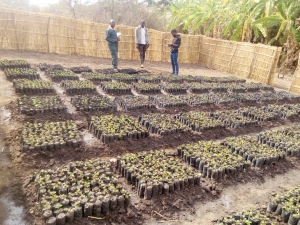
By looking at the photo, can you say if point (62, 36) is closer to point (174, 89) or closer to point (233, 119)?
point (174, 89)

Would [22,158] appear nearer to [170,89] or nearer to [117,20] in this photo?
[170,89]

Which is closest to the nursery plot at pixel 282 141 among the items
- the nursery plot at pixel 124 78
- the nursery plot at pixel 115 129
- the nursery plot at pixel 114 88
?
the nursery plot at pixel 115 129

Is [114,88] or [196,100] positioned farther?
[114,88]

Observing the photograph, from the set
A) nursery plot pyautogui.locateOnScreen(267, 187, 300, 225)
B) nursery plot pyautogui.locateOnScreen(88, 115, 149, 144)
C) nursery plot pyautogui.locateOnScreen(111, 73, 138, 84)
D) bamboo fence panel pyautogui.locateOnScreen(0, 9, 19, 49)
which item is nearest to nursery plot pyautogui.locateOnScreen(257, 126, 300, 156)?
nursery plot pyautogui.locateOnScreen(267, 187, 300, 225)

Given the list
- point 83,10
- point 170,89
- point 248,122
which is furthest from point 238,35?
point 83,10

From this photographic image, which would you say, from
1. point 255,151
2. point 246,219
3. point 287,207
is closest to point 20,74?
point 255,151

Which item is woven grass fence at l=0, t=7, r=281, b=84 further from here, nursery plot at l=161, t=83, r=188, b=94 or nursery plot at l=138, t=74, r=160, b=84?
nursery plot at l=161, t=83, r=188, b=94

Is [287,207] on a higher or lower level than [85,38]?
lower

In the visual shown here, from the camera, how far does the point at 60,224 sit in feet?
11.0

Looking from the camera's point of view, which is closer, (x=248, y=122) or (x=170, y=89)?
(x=248, y=122)

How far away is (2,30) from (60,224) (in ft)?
45.2

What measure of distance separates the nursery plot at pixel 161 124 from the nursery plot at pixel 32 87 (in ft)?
11.7

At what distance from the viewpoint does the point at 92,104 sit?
25.0 ft

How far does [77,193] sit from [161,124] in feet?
11.0
